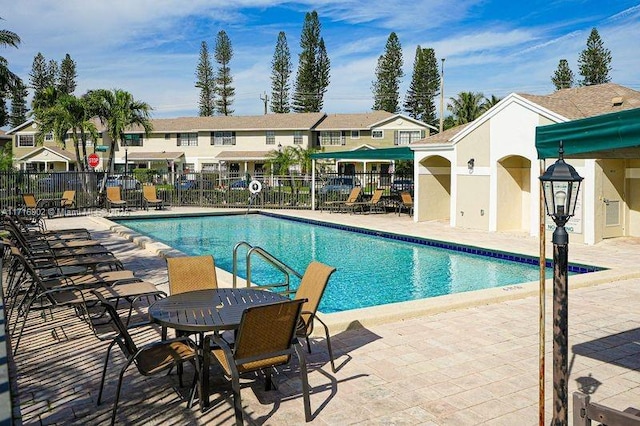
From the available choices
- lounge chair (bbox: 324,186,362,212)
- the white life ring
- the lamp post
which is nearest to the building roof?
the white life ring

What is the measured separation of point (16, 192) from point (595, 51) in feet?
148

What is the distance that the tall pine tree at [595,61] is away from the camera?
46.5 metres

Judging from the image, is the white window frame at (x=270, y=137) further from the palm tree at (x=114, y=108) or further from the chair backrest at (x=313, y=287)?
the chair backrest at (x=313, y=287)

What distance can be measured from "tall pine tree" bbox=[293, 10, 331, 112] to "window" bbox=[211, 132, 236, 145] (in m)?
9.07

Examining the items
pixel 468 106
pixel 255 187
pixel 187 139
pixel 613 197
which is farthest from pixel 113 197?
pixel 468 106

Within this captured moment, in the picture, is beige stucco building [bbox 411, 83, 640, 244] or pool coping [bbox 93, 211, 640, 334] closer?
pool coping [bbox 93, 211, 640, 334]

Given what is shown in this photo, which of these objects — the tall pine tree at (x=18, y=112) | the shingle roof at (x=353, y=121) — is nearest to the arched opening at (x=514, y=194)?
the shingle roof at (x=353, y=121)

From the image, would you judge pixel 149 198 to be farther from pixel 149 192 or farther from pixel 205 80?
pixel 205 80

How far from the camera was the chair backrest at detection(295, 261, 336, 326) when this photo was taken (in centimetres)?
496

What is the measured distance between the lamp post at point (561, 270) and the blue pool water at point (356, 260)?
5583 millimetres

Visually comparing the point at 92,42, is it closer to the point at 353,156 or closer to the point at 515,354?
the point at 353,156

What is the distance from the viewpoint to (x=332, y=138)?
48.8 meters

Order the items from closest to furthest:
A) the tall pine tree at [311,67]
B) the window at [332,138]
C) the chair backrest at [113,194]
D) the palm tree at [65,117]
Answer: the chair backrest at [113,194] → the palm tree at [65,117] → the window at [332,138] → the tall pine tree at [311,67]

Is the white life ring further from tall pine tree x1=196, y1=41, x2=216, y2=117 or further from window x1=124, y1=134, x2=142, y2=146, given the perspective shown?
tall pine tree x1=196, y1=41, x2=216, y2=117
